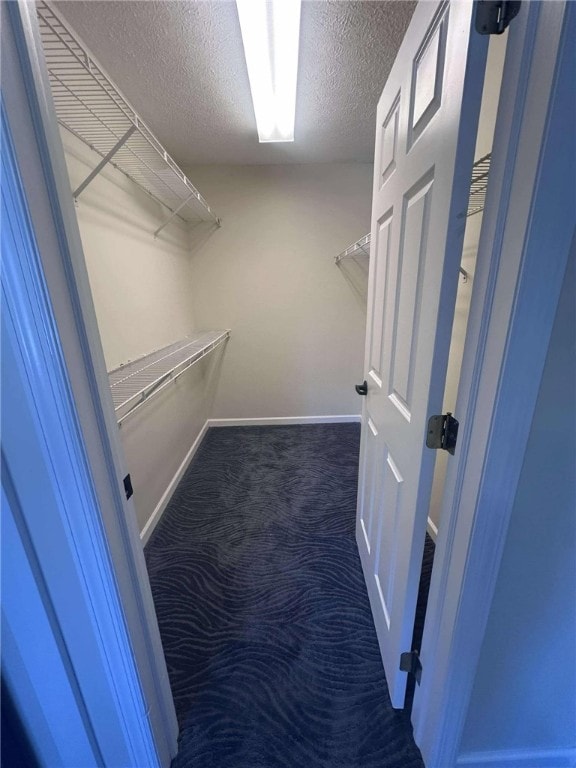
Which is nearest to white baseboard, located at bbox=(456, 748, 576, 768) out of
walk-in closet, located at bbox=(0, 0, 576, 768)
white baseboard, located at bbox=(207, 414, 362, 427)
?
walk-in closet, located at bbox=(0, 0, 576, 768)

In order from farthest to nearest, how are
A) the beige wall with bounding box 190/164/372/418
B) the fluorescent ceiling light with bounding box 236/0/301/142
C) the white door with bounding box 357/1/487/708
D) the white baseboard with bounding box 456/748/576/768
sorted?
the beige wall with bounding box 190/164/372/418
the fluorescent ceiling light with bounding box 236/0/301/142
the white baseboard with bounding box 456/748/576/768
the white door with bounding box 357/1/487/708

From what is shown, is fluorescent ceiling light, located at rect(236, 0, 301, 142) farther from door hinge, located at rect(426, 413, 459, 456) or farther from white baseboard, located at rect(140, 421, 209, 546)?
white baseboard, located at rect(140, 421, 209, 546)

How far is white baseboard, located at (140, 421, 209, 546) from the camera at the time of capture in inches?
73.5

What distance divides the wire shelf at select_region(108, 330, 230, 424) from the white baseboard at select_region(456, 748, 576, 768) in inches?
58.1

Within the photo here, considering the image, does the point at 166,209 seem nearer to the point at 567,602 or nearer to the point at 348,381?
the point at 348,381

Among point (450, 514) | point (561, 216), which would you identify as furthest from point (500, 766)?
point (561, 216)

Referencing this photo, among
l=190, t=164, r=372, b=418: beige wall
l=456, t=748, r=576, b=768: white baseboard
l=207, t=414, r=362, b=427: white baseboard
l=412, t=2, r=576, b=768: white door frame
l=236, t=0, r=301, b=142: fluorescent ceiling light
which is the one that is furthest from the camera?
l=207, t=414, r=362, b=427: white baseboard

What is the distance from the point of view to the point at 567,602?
2.54ft

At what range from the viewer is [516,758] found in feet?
3.01

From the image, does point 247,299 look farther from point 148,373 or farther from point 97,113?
point 97,113

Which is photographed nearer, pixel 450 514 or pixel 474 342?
pixel 474 342

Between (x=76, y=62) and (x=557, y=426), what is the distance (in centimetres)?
157

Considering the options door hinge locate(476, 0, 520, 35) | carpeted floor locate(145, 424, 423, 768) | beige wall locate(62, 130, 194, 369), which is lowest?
carpeted floor locate(145, 424, 423, 768)

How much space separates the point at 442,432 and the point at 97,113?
164 cm
